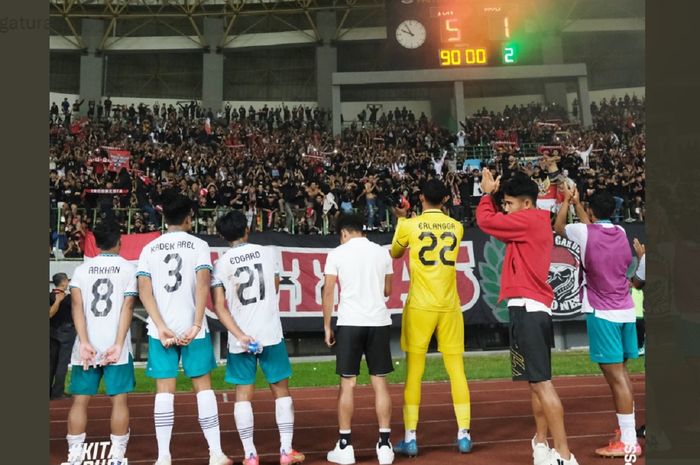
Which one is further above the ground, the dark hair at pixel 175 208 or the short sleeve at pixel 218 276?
the dark hair at pixel 175 208

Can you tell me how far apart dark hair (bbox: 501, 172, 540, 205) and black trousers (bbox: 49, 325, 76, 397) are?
8.12m

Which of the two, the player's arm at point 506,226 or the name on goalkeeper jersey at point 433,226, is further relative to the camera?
the name on goalkeeper jersey at point 433,226

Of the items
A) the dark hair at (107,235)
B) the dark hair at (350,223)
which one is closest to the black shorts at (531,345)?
the dark hair at (350,223)

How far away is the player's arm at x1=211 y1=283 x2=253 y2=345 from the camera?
6.56 meters

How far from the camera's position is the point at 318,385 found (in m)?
13.2

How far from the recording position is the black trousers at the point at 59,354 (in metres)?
12.0

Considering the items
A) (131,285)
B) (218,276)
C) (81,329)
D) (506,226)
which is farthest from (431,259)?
(81,329)

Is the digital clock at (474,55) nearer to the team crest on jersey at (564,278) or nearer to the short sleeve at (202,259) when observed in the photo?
the team crest on jersey at (564,278)

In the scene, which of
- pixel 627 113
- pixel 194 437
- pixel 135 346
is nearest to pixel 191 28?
pixel 627 113

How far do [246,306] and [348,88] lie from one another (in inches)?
1201

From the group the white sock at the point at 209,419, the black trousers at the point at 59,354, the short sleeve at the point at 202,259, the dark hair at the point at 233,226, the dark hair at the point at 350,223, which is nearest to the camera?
the white sock at the point at 209,419

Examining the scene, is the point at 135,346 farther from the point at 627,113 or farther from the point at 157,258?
the point at 627,113

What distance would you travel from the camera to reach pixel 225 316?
21.5ft

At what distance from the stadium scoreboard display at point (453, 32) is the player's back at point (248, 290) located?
24818mm
